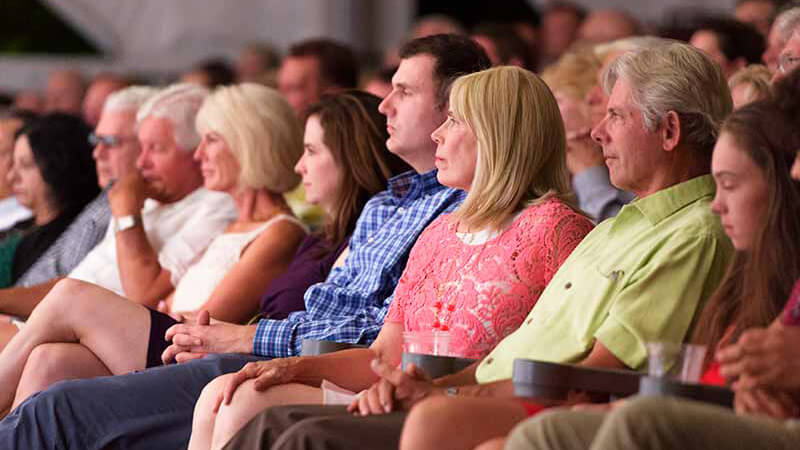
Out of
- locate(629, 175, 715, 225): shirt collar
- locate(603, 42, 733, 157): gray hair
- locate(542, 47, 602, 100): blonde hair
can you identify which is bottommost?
locate(629, 175, 715, 225): shirt collar

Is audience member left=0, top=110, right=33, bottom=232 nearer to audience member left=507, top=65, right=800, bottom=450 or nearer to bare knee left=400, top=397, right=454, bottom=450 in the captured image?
bare knee left=400, top=397, right=454, bottom=450

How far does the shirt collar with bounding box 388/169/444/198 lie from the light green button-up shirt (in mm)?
818

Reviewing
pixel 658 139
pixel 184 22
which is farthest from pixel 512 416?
pixel 184 22

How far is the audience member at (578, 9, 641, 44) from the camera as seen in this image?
261 inches

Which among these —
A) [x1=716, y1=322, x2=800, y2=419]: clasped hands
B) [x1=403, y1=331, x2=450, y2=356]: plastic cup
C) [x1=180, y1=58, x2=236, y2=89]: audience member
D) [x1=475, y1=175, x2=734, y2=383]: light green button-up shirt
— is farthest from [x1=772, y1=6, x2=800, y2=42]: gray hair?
[x1=180, y1=58, x2=236, y2=89]: audience member

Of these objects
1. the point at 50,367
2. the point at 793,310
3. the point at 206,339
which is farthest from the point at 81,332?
the point at 793,310

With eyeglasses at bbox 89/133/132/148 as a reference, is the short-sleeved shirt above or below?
below

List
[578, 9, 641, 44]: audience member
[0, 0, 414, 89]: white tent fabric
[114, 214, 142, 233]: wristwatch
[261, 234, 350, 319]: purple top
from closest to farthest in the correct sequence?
[261, 234, 350, 319]: purple top, [114, 214, 142, 233]: wristwatch, [578, 9, 641, 44]: audience member, [0, 0, 414, 89]: white tent fabric

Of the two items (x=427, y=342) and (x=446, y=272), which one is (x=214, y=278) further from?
(x=427, y=342)

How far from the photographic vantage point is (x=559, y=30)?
7.73 metres

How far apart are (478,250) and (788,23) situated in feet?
3.49

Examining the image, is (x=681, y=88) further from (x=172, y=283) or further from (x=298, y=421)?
(x=172, y=283)

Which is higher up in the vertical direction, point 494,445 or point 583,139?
point 583,139

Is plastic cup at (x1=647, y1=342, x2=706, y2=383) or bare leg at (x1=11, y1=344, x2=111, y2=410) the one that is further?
bare leg at (x1=11, y1=344, x2=111, y2=410)
